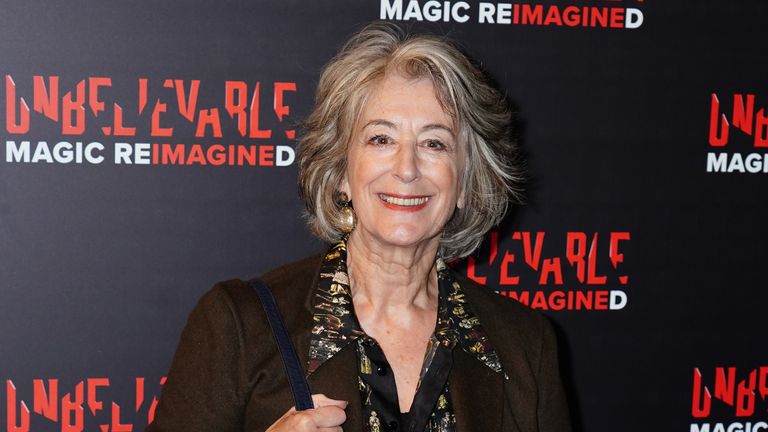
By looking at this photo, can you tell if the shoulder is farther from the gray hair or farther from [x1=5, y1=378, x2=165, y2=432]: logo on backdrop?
[x1=5, y1=378, x2=165, y2=432]: logo on backdrop

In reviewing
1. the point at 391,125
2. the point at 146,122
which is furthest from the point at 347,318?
the point at 146,122

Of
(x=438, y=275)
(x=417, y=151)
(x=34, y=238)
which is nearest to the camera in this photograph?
(x=417, y=151)

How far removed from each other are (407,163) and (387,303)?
330 millimetres

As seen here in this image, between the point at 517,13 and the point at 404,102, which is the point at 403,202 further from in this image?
the point at 517,13

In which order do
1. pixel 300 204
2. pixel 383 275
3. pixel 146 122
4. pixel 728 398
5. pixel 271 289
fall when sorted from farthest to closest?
pixel 728 398 → pixel 300 204 → pixel 146 122 → pixel 383 275 → pixel 271 289

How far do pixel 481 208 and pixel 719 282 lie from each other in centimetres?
118

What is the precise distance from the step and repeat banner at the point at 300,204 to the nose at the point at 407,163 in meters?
0.74

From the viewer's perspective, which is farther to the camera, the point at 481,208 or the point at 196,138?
the point at 196,138

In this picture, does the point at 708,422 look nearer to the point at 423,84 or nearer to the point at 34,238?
the point at 423,84

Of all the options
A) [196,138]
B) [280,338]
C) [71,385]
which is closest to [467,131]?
[280,338]

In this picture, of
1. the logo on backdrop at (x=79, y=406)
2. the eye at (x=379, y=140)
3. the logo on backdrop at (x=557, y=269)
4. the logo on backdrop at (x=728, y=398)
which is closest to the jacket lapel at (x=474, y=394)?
the eye at (x=379, y=140)

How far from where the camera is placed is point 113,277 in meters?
2.50

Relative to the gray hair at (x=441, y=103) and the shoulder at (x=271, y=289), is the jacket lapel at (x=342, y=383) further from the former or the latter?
the gray hair at (x=441, y=103)

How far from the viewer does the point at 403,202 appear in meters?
1.91
